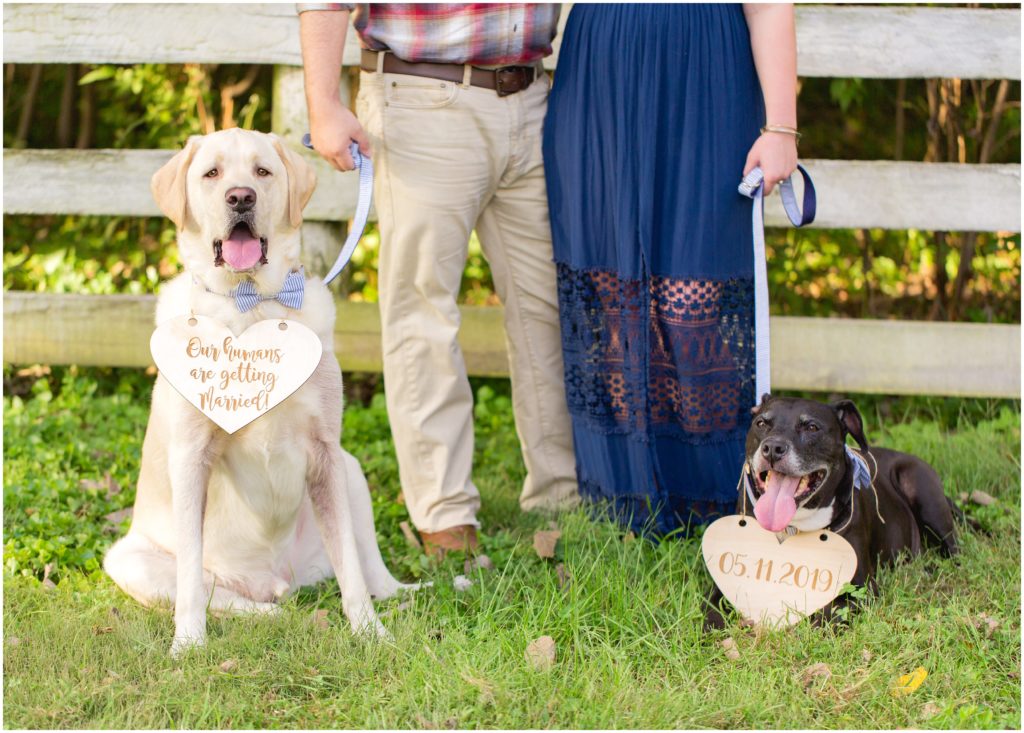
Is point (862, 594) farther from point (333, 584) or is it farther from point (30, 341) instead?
point (30, 341)

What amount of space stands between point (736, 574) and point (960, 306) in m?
2.87

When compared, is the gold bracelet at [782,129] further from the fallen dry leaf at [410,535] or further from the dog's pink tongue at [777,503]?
the fallen dry leaf at [410,535]

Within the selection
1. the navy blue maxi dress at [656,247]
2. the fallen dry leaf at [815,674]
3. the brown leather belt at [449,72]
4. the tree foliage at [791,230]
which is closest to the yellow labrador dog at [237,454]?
the brown leather belt at [449,72]

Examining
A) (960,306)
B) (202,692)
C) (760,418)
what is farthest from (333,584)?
(960,306)

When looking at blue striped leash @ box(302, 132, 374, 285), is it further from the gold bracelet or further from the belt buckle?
the gold bracelet

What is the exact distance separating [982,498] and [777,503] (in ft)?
4.15

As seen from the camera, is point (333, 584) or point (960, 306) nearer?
point (333, 584)

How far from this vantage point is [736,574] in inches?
113

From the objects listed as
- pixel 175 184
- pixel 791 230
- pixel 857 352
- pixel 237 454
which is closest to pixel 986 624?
pixel 857 352

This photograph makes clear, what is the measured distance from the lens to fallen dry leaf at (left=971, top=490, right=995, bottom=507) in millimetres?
3633

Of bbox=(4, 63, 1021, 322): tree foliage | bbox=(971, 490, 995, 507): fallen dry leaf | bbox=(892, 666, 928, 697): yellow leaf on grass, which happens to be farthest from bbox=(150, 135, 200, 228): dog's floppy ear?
bbox=(971, 490, 995, 507): fallen dry leaf

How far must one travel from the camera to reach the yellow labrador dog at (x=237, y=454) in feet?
8.67

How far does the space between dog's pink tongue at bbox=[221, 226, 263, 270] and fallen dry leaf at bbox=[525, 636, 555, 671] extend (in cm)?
113

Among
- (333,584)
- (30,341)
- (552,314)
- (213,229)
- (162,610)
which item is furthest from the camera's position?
(30,341)
